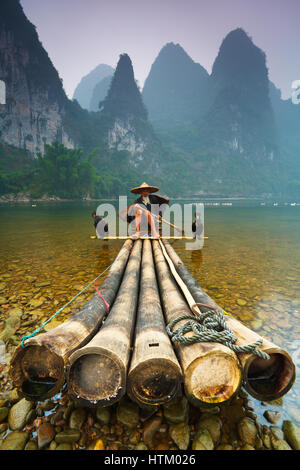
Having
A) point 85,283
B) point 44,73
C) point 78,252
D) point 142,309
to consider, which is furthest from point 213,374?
point 44,73

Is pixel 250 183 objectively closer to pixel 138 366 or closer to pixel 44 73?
pixel 44 73

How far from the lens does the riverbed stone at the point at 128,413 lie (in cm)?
180

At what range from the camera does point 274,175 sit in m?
148

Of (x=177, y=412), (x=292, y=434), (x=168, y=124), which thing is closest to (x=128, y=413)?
(x=177, y=412)

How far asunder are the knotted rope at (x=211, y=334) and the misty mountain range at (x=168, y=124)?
2977 inches

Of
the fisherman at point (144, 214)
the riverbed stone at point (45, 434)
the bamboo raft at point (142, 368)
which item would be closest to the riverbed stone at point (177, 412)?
the bamboo raft at point (142, 368)

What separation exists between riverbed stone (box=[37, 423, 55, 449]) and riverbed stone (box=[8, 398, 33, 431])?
186mm

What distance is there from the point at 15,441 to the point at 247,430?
1.91 metres

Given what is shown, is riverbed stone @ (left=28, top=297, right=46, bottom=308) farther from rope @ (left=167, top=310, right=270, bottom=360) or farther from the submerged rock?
rope @ (left=167, top=310, right=270, bottom=360)

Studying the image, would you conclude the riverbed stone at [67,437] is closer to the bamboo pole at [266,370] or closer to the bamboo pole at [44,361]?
the bamboo pole at [44,361]

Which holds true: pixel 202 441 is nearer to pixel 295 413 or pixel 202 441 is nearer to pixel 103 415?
pixel 103 415

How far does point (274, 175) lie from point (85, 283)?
174m

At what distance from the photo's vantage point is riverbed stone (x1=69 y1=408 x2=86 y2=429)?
179 cm

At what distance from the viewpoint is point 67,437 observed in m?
1.69
